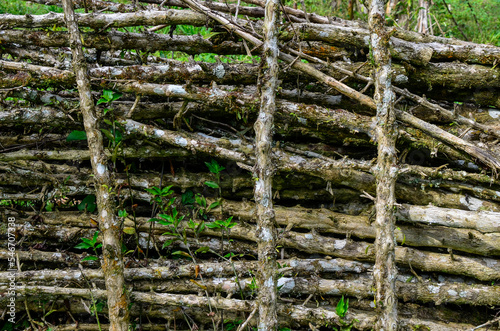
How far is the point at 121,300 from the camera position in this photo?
255cm

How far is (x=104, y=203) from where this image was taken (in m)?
2.56

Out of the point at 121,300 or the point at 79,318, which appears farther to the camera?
the point at 79,318

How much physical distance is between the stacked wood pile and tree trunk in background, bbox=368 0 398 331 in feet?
0.83

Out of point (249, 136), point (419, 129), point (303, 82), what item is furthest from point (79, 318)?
point (419, 129)

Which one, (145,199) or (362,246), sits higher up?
(145,199)

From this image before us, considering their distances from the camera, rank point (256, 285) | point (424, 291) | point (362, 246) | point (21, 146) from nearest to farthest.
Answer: point (256, 285) < point (424, 291) < point (362, 246) < point (21, 146)

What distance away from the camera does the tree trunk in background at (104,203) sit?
8.29 feet

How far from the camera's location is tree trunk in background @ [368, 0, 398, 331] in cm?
238

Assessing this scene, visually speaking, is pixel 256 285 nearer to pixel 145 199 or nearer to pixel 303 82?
pixel 145 199

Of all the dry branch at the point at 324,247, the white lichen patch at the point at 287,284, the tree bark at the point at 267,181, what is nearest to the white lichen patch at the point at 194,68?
the tree bark at the point at 267,181

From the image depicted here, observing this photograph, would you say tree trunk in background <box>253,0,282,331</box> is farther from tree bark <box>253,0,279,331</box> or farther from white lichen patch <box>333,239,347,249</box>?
white lichen patch <box>333,239,347,249</box>

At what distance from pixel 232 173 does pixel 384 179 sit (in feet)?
4.47

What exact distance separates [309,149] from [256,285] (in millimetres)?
1363

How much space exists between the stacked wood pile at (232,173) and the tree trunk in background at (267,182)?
217 millimetres
